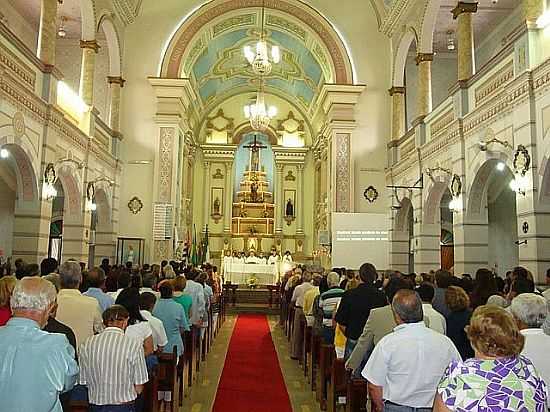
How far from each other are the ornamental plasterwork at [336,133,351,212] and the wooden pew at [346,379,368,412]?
12735mm

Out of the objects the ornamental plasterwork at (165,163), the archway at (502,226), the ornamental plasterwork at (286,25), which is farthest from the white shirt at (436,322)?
the ornamental plasterwork at (286,25)

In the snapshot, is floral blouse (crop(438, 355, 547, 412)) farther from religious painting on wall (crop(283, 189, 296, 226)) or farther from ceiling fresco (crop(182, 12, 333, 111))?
religious painting on wall (crop(283, 189, 296, 226))

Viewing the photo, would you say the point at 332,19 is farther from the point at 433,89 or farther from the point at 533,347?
the point at 533,347

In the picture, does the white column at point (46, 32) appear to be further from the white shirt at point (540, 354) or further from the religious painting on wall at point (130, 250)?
the white shirt at point (540, 354)

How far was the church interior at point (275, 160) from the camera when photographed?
8531 millimetres

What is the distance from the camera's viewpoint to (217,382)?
8188mm

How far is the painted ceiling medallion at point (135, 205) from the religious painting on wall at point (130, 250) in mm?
915

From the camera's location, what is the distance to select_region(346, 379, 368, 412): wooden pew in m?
5.05

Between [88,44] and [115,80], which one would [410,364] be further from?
[115,80]

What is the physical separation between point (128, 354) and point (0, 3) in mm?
14339

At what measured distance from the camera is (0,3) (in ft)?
50.3

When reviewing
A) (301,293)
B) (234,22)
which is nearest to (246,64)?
(234,22)

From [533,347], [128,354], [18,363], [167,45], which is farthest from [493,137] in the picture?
[167,45]

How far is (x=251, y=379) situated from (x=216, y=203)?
1873 cm
